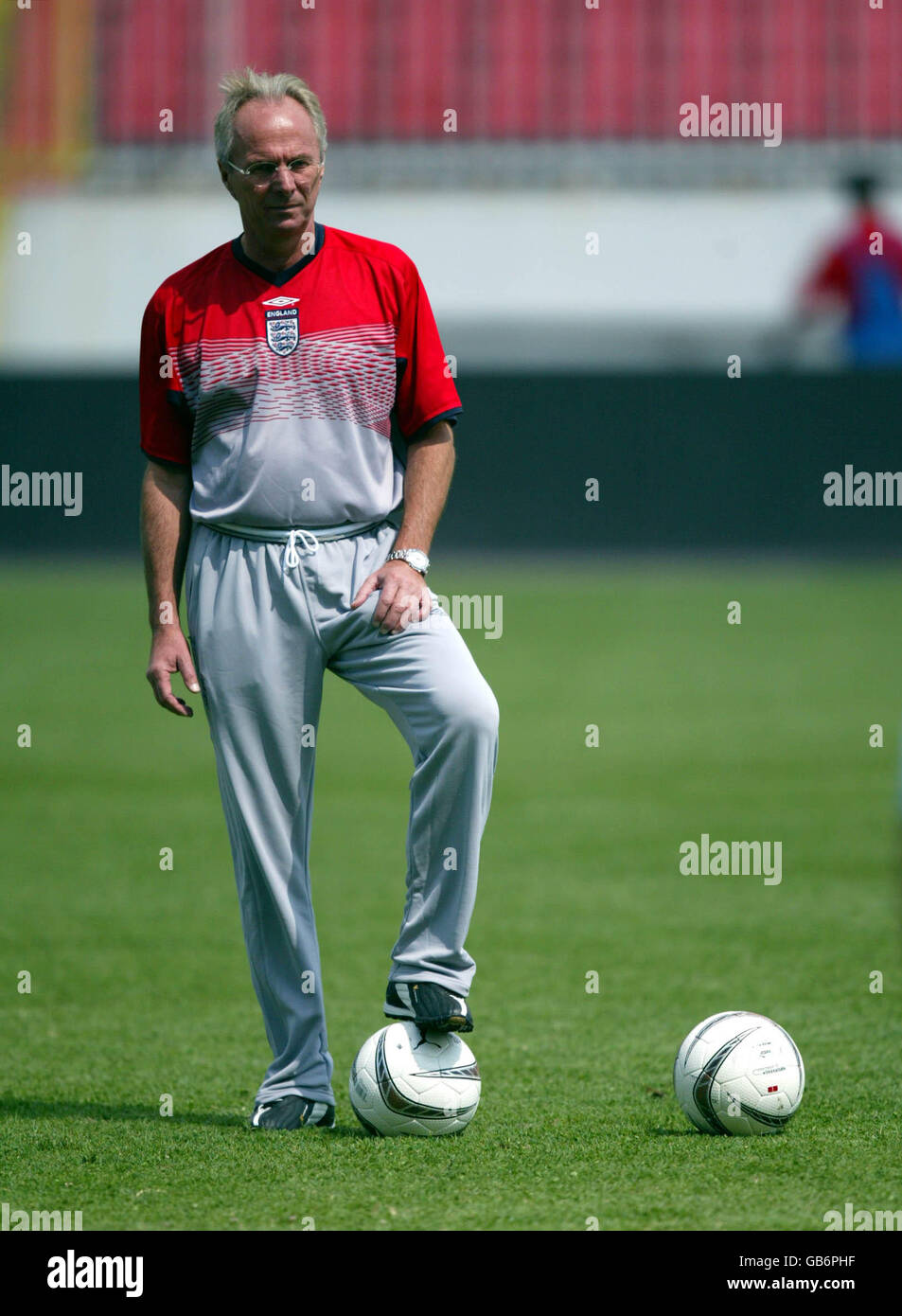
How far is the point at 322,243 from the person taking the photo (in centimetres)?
377

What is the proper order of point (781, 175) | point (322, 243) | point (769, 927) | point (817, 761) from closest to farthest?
point (322, 243), point (769, 927), point (817, 761), point (781, 175)

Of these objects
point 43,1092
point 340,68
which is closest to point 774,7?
point 340,68

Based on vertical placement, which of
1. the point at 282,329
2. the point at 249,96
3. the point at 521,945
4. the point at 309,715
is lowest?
the point at 521,945

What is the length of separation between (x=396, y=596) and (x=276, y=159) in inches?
36.0

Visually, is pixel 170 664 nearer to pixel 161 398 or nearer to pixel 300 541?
pixel 300 541

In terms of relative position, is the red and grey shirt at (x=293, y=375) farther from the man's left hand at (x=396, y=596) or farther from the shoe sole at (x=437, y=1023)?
the shoe sole at (x=437, y=1023)

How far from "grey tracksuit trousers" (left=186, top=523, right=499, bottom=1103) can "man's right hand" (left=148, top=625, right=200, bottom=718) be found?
37mm

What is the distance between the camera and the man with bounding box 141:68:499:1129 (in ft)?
11.9

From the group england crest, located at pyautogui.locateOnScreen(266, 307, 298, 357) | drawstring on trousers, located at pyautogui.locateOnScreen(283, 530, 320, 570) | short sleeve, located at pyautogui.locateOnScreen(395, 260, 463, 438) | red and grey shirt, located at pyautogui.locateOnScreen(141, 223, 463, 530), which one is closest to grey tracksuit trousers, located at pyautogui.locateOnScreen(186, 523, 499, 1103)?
drawstring on trousers, located at pyautogui.locateOnScreen(283, 530, 320, 570)

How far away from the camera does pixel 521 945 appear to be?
222 inches

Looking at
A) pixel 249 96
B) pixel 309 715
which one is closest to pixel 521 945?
pixel 309 715

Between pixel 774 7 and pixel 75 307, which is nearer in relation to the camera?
pixel 75 307
